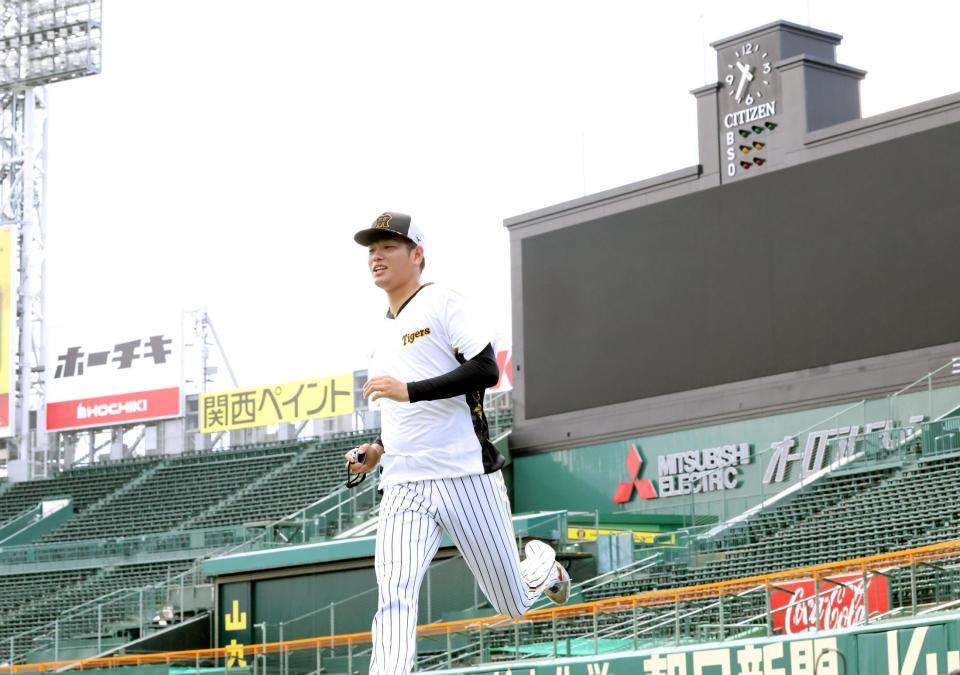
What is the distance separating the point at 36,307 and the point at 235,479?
24.1 ft

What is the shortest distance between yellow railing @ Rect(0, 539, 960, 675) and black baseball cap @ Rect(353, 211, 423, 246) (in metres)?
8.32

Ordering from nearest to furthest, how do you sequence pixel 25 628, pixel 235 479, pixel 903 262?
pixel 903 262, pixel 25 628, pixel 235 479

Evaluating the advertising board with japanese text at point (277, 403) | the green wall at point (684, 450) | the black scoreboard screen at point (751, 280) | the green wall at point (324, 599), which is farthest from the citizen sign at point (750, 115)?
the advertising board with japanese text at point (277, 403)

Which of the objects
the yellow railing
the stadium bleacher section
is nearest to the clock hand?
the stadium bleacher section

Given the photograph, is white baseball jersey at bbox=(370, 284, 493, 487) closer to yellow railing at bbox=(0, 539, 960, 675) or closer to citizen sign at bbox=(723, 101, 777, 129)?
yellow railing at bbox=(0, 539, 960, 675)

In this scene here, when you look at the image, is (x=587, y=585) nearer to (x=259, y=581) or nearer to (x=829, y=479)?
(x=829, y=479)

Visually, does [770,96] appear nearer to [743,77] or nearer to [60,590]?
[743,77]

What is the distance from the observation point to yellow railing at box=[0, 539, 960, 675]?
46.3 feet

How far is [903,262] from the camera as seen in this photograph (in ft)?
78.5

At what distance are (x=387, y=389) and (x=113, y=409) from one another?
33706 mm

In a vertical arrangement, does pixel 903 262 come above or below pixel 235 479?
above

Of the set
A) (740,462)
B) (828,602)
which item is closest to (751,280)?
(740,462)

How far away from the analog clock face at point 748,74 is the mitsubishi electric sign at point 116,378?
16.8 m

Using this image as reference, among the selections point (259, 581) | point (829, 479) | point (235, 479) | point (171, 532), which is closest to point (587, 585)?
point (829, 479)
